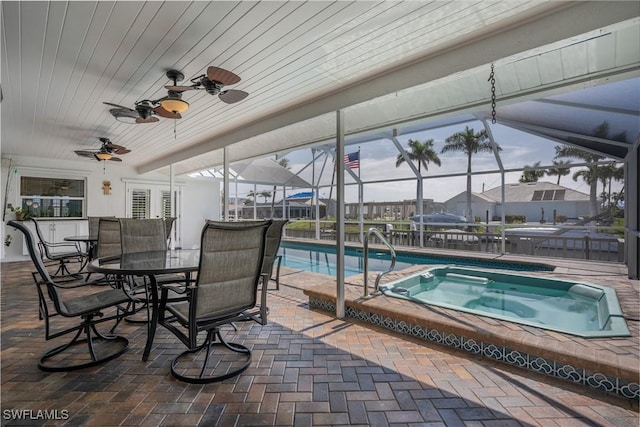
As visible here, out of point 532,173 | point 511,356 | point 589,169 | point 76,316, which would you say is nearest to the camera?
point 76,316

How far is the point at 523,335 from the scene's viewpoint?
2.47 m

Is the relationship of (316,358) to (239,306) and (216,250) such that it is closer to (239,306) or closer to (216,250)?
(239,306)

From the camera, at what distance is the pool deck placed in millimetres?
2096

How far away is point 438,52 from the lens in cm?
267

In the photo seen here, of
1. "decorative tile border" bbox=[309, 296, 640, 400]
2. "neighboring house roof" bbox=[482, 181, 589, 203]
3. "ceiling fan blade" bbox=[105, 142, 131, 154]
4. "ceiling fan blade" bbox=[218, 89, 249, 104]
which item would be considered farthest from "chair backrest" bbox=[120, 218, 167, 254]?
"neighboring house roof" bbox=[482, 181, 589, 203]

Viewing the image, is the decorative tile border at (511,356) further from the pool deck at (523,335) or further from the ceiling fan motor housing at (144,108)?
the ceiling fan motor housing at (144,108)

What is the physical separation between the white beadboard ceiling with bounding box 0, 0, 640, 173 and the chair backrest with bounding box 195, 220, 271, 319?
1.56m

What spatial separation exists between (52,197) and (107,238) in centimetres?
592

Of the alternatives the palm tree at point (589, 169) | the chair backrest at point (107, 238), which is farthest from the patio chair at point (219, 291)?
the palm tree at point (589, 169)

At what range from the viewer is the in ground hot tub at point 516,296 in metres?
3.51

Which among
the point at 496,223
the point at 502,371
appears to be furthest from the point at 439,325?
the point at 496,223

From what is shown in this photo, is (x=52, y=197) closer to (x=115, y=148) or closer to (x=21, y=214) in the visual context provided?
(x=21, y=214)

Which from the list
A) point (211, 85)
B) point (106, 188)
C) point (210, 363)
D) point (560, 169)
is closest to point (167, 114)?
point (211, 85)

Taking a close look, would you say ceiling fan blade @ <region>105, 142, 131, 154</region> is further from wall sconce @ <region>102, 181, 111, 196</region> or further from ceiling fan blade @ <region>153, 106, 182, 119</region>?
wall sconce @ <region>102, 181, 111, 196</region>
